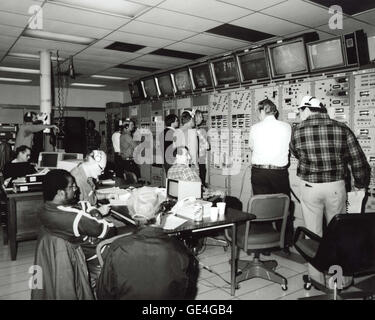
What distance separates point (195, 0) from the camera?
3592 millimetres

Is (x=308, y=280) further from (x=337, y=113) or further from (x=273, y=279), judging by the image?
(x=337, y=113)

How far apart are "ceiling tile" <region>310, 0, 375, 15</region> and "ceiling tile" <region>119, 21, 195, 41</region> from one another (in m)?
1.85

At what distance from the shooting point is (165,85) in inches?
282

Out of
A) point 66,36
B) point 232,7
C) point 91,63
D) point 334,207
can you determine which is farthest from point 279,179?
point 91,63

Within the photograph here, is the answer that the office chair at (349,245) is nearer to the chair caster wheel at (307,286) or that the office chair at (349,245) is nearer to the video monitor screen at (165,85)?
the chair caster wheel at (307,286)

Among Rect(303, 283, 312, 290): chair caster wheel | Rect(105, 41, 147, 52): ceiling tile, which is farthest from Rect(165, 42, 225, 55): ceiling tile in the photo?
Rect(303, 283, 312, 290): chair caster wheel

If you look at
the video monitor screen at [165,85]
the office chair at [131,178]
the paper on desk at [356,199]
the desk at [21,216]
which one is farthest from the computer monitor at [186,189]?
the video monitor screen at [165,85]

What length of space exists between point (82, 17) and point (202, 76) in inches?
99.2

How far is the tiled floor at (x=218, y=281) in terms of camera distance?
3.09 metres

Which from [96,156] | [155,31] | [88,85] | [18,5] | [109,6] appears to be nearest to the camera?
[96,156]

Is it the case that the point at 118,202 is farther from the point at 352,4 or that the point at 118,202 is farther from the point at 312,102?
the point at 352,4

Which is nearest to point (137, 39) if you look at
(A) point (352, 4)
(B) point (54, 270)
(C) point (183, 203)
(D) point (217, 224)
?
(A) point (352, 4)

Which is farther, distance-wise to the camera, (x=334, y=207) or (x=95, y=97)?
(x=95, y=97)

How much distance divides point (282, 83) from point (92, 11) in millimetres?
2645
